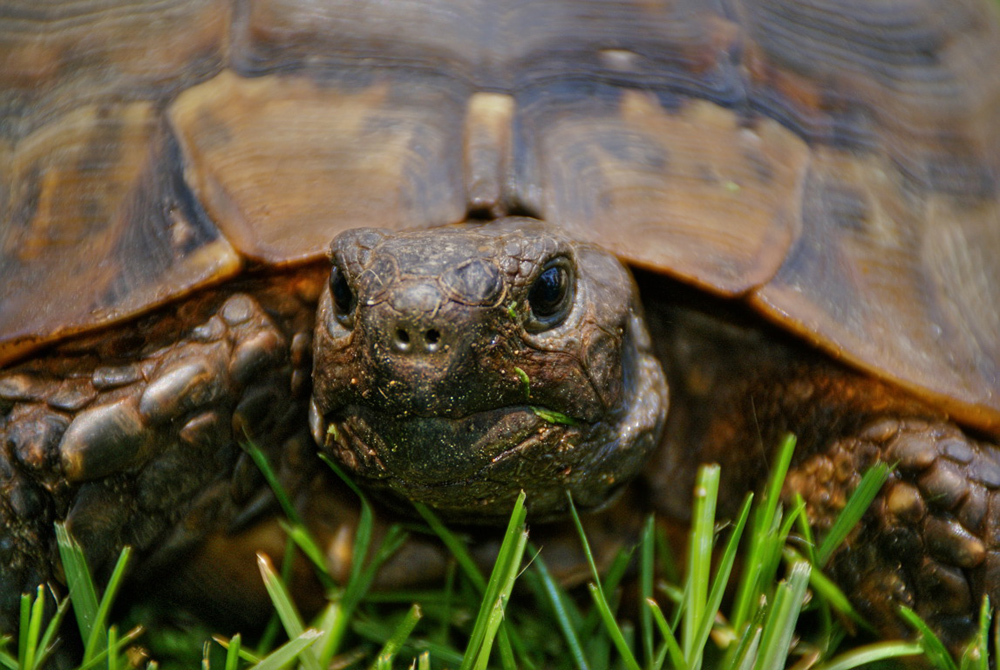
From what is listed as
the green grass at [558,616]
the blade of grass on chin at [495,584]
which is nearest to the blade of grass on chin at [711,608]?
the green grass at [558,616]

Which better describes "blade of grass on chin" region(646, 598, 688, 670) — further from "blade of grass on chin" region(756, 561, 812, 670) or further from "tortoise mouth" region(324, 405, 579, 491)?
"tortoise mouth" region(324, 405, 579, 491)

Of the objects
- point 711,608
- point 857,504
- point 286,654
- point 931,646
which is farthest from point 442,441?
point 931,646

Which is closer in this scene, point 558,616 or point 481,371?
point 481,371

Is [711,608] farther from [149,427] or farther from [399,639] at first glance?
[149,427]

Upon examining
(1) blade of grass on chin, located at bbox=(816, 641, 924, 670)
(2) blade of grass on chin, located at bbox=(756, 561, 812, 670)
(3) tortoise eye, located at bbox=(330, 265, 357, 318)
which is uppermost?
(3) tortoise eye, located at bbox=(330, 265, 357, 318)

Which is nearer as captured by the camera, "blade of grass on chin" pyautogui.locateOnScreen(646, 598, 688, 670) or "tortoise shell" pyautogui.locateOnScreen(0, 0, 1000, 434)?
"blade of grass on chin" pyautogui.locateOnScreen(646, 598, 688, 670)

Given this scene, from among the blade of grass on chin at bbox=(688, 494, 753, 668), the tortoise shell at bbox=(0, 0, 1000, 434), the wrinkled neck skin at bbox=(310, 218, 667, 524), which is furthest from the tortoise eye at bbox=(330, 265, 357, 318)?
the blade of grass on chin at bbox=(688, 494, 753, 668)

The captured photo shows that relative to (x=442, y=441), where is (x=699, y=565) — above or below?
below

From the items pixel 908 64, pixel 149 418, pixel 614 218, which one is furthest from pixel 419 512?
pixel 908 64
